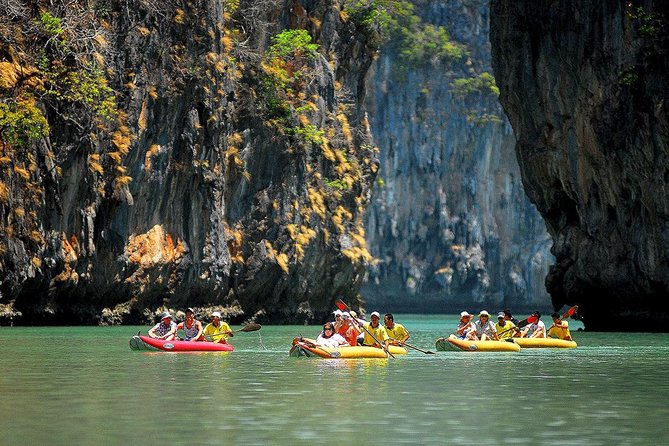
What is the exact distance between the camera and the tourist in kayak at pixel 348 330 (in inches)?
1230

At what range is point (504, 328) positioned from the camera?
38.4m

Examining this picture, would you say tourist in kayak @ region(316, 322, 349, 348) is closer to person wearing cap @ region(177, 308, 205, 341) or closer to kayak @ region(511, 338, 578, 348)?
person wearing cap @ region(177, 308, 205, 341)

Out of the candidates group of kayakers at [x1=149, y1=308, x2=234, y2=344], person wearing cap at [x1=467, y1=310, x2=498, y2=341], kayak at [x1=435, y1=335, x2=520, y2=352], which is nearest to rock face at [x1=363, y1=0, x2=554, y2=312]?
person wearing cap at [x1=467, y1=310, x2=498, y2=341]

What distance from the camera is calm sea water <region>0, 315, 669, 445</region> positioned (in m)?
14.7

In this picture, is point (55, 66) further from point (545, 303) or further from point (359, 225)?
point (545, 303)

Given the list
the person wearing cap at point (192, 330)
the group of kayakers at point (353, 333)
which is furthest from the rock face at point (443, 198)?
the group of kayakers at point (353, 333)

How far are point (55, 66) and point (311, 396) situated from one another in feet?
105

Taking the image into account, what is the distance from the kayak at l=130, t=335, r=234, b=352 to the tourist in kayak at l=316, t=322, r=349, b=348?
382cm

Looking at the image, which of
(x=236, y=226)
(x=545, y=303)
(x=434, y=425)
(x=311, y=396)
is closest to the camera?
(x=434, y=425)

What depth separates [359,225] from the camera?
243 feet

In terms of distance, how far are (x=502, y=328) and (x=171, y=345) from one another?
10702 millimetres

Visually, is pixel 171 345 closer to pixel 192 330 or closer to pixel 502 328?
pixel 192 330

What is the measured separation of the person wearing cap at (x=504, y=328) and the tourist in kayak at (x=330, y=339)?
8407mm

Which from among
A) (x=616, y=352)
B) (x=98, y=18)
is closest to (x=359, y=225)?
(x=98, y=18)
